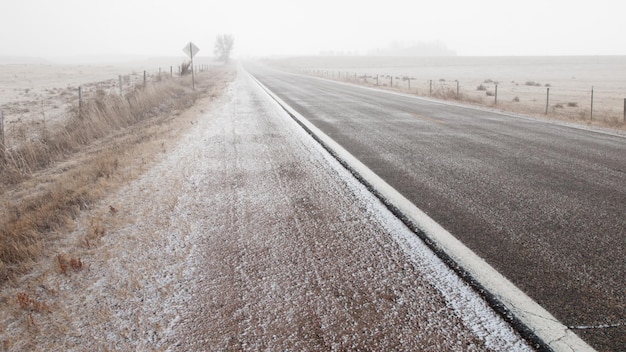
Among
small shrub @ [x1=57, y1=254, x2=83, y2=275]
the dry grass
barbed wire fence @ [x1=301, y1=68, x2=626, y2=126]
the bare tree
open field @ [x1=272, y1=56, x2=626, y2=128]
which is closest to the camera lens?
small shrub @ [x1=57, y1=254, x2=83, y2=275]

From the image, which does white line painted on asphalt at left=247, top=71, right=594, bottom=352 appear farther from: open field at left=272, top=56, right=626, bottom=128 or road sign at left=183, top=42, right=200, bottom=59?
road sign at left=183, top=42, right=200, bottom=59

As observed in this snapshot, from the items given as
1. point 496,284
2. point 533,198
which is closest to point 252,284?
point 496,284

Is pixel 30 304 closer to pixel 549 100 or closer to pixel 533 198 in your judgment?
pixel 533 198

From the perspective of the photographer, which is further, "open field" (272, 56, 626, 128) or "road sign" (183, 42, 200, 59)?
"road sign" (183, 42, 200, 59)

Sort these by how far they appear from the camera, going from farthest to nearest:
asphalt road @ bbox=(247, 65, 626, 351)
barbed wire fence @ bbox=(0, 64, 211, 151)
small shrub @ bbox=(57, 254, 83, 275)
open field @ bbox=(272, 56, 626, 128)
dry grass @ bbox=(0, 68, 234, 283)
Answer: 1. open field @ bbox=(272, 56, 626, 128)
2. barbed wire fence @ bbox=(0, 64, 211, 151)
3. dry grass @ bbox=(0, 68, 234, 283)
4. small shrub @ bbox=(57, 254, 83, 275)
5. asphalt road @ bbox=(247, 65, 626, 351)

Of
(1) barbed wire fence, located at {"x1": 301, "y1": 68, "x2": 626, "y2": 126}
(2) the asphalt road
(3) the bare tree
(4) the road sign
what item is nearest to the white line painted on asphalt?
(2) the asphalt road

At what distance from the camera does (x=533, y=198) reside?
391 centimetres

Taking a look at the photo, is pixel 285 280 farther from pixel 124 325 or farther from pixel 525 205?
pixel 525 205

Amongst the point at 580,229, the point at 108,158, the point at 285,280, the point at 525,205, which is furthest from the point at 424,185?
the point at 108,158

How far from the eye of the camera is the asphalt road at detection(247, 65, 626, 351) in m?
2.25

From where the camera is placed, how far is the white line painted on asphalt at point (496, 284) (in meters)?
1.83

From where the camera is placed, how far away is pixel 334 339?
6.07 ft

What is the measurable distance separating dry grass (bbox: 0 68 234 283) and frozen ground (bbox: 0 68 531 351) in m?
0.21

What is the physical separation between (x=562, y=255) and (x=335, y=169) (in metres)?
2.74
